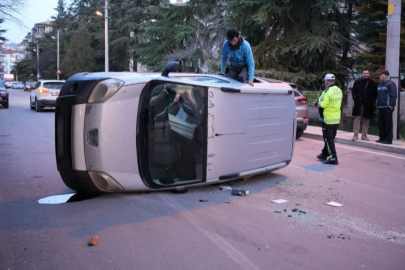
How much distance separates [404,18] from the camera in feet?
54.4

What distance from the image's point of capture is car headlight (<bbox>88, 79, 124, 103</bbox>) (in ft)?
16.6

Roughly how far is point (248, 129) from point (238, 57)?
1.87 meters

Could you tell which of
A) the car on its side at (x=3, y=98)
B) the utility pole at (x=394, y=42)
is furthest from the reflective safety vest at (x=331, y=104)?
the car on its side at (x=3, y=98)

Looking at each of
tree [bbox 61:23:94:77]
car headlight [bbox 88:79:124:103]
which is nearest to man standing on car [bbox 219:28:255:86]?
car headlight [bbox 88:79:124:103]

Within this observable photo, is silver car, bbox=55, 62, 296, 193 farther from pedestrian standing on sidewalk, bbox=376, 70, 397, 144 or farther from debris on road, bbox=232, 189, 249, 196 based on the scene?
pedestrian standing on sidewalk, bbox=376, 70, 397, 144

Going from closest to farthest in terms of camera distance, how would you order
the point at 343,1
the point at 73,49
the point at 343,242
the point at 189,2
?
the point at 343,242, the point at 343,1, the point at 189,2, the point at 73,49

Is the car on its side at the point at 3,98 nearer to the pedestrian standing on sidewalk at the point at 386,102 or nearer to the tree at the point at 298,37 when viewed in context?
the tree at the point at 298,37

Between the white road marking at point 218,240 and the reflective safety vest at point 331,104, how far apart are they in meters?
4.07

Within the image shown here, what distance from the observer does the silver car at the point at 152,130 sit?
510 centimetres

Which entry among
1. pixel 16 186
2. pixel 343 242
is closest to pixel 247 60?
pixel 343 242

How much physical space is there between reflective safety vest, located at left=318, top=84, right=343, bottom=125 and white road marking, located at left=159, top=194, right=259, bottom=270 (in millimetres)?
4075

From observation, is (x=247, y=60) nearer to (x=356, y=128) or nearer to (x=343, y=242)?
(x=343, y=242)

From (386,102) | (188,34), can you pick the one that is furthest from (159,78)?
(188,34)

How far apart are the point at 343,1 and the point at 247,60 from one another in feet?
45.8
